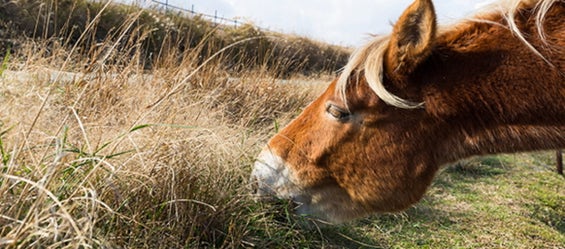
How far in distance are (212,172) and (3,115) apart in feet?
3.39

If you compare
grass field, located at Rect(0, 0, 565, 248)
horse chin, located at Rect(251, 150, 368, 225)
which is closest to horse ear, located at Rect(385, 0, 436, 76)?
horse chin, located at Rect(251, 150, 368, 225)

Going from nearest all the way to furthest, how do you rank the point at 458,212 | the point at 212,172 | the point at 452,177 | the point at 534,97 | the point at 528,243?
the point at 534,97 → the point at 212,172 → the point at 528,243 → the point at 458,212 → the point at 452,177

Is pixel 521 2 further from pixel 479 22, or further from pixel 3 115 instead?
pixel 3 115

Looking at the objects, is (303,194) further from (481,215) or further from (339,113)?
(481,215)

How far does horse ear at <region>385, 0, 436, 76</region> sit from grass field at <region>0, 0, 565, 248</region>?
859 millimetres

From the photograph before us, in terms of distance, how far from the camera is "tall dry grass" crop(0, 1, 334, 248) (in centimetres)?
138

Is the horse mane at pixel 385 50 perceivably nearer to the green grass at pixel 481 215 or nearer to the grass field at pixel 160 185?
the grass field at pixel 160 185

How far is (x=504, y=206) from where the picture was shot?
166 inches

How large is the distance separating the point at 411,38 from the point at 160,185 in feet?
4.33

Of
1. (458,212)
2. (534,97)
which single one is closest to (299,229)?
(534,97)

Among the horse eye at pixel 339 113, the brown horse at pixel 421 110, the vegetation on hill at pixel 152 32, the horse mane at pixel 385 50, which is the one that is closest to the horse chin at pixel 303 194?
the brown horse at pixel 421 110

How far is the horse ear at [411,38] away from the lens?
1.71m

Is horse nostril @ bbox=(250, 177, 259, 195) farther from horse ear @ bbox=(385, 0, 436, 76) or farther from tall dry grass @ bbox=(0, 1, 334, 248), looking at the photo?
horse ear @ bbox=(385, 0, 436, 76)

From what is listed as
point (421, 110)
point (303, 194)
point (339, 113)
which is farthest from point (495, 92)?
point (303, 194)
